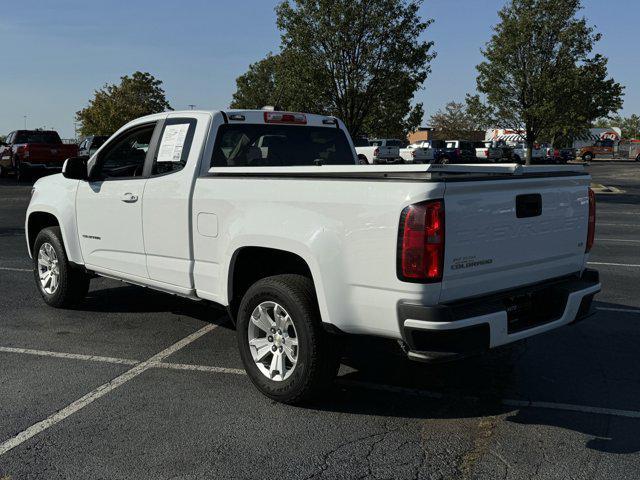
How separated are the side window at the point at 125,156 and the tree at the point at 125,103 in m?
57.7

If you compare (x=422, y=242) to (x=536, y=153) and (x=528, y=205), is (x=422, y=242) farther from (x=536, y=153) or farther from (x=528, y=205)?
(x=536, y=153)

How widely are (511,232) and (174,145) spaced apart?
2.66m

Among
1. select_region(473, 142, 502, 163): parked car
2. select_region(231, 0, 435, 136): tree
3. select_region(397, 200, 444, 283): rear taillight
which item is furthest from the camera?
select_region(473, 142, 502, 163): parked car

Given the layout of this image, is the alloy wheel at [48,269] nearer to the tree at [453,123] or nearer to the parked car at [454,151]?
the parked car at [454,151]

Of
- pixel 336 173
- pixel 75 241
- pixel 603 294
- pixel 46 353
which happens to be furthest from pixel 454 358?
pixel 603 294

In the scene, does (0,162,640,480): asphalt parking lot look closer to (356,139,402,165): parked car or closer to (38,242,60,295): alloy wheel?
(38,242,60,295): alloy wheel

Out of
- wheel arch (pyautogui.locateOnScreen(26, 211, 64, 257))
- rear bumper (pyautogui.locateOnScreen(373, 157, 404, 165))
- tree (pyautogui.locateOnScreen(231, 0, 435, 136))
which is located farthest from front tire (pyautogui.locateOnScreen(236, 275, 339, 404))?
rear bumper (pyautogui.locateOnScreen(373, 157, 404, 165))

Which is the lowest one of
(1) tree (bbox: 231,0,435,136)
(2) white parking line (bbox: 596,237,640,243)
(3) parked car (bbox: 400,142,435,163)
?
(2) white parking line (bbox: 596,237,640,243)

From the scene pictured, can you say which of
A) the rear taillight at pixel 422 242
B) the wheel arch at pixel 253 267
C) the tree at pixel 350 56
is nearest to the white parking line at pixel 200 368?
the wheel arch at pixel 253 267

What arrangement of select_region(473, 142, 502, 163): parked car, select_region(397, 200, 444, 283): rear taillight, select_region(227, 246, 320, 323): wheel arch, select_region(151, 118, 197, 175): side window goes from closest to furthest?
select_region(397, 200, 444, 283): rear taillight → select_region(227, 246, 320, 323): wheel arch → select_region(151, 118, 197, 175): side window → select_region(473, 142, 502, 163): parked car

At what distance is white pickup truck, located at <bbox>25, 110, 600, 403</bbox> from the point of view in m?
3.58

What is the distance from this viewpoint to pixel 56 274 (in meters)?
6.65

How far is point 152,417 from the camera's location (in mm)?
4074

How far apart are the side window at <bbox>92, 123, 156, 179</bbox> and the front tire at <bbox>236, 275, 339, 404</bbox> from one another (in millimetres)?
2045
